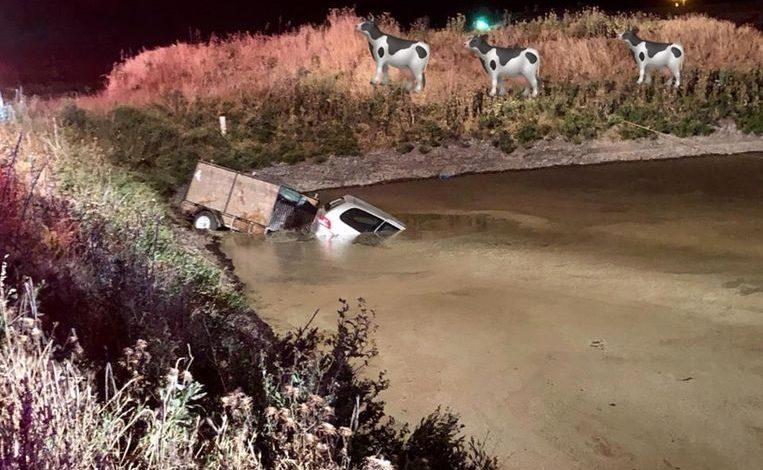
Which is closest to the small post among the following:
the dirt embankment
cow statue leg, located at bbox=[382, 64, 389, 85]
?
the dirt embankment

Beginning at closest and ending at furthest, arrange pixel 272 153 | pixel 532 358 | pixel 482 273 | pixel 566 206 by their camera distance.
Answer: pixel 532 358
pixel 482 273
pixel 566 206
pixel 272 153

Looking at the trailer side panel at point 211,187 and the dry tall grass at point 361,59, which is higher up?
the dry tall grass at point 361,59

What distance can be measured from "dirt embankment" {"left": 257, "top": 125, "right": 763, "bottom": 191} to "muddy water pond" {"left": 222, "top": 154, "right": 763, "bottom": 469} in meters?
1.99

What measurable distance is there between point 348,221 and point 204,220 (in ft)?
8.73

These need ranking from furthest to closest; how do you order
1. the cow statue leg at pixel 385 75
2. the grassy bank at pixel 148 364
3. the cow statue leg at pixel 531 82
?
the cow statue leg at pixel 385 75 → the cow statue leg at pixel 531 82 → the grassy bank at pixel 148 364

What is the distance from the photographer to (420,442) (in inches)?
247

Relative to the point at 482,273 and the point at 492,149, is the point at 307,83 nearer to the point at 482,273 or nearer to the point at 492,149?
the point at 492,149

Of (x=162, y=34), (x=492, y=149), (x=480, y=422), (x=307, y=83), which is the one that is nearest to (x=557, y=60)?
(x=492, y=149)

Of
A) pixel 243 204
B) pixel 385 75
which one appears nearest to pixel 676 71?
pixel 385 75

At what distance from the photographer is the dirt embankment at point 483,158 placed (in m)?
18.9

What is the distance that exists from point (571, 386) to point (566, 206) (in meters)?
7.95

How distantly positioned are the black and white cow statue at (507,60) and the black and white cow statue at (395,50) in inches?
56.8

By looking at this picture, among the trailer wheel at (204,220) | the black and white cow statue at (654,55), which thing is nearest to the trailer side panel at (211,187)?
the trailer wheel at (204,220)

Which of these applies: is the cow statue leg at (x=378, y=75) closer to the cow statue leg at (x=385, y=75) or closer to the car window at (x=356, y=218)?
the cow statue leg at (x=385, y=75)
